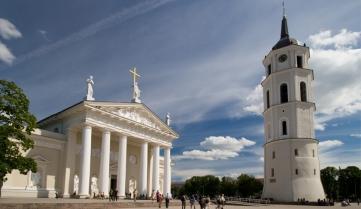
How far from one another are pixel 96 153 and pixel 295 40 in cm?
3591

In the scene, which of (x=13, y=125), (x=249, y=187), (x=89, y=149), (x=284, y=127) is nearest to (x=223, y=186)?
(x=249, y=187)

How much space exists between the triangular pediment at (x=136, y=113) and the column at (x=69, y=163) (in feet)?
13.2

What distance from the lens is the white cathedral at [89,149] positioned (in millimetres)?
33844

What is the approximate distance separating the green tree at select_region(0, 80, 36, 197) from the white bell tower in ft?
121

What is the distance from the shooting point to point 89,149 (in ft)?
113

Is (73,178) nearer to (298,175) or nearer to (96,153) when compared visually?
(96,153)

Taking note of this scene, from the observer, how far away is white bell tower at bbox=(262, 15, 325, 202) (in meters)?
50.4

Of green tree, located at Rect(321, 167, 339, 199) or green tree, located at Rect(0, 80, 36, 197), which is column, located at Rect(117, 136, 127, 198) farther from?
green tree, located at Rect(321, 167, 339, 199)

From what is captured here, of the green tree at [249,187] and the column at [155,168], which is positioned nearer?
the column at [155,168]

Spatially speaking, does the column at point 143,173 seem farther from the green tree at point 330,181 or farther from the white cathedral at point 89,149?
the green tree at point 330,181

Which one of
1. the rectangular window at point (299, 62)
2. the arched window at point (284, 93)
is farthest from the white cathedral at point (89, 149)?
the rectangular window at point (299, 62)

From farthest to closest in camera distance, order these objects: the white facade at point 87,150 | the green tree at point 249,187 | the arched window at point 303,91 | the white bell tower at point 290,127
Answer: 1. the green tree at point 249,187
2. the arched window at point 303,91
3. the white bell tower at point 290,127
4. the white facade at point 87,150

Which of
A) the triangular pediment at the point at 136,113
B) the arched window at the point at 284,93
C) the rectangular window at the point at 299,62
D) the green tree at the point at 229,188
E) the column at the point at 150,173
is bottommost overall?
the green tree at the point at 229,188

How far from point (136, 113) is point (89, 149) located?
330 inches
